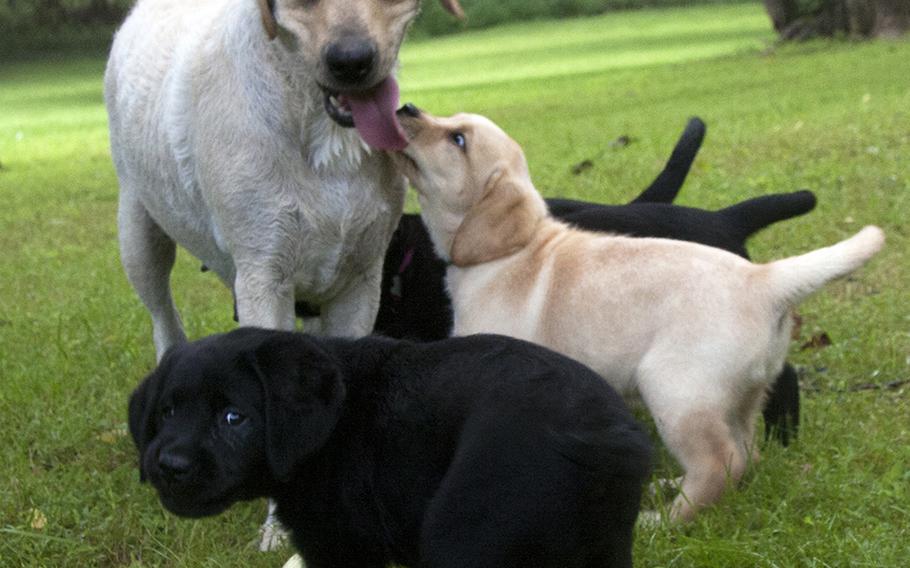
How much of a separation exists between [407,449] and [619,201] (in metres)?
6.64

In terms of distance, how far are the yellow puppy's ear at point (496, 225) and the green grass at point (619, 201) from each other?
3.22 feet

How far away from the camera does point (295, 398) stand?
3.27 meters

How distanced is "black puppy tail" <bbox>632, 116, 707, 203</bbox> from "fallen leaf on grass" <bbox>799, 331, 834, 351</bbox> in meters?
0.95

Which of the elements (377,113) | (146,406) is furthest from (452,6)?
(146,406)

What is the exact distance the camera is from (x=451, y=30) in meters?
40.8

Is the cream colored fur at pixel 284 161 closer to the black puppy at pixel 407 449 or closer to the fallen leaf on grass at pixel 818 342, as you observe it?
the black puppy at pixel 407 449

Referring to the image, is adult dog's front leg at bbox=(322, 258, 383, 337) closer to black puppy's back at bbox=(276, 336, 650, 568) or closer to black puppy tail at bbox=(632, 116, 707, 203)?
black puppy's back at bbox=(276, 336, 650, 568)

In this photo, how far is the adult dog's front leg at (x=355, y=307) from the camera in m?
4.88

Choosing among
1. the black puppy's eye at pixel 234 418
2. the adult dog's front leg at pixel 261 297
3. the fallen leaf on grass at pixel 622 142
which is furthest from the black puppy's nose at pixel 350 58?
the fallen leaf on grass at pixel 622 142

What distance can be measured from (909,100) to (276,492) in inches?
481

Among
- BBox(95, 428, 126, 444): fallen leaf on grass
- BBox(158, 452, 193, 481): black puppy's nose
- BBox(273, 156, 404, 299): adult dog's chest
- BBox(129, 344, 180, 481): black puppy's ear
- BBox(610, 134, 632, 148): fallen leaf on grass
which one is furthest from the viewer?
BBox(610, 134, 632, 148): fallen leaf on grass

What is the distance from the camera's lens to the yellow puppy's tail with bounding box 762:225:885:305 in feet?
14.0

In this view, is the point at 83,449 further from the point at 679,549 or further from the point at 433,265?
the point at 679,549

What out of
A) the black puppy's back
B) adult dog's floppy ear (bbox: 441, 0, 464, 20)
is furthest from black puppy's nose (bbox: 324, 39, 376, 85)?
the black puppy's back
